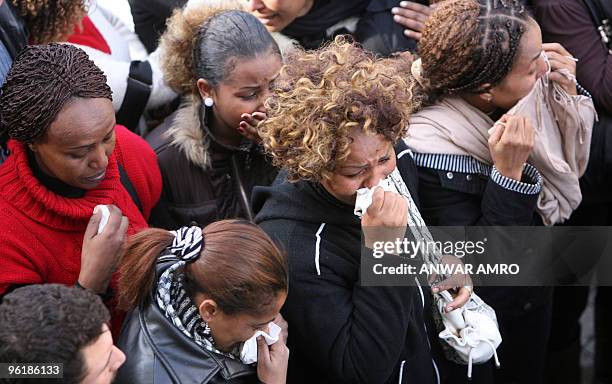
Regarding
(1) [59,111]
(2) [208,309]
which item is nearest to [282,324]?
(2) [208,309]

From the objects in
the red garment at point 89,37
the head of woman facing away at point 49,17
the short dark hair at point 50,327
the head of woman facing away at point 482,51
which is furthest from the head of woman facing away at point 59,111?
the head of woman facing away at point 482,51

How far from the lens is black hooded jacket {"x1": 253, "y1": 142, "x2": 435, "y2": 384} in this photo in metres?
2.14

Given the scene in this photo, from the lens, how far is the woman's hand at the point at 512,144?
8.41 feet

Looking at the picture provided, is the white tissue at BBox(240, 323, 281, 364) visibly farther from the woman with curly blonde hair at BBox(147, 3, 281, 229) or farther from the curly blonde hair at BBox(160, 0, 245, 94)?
the curly blonde hair at BBox(160, 0, 245, 94)

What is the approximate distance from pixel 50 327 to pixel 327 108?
90 cm

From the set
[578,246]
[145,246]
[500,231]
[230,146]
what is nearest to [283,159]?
[145,246]

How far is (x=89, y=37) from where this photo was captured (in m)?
2.98

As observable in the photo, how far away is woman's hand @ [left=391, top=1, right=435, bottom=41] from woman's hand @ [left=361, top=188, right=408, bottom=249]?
1.15 metres

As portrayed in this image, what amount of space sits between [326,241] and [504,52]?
0.89m

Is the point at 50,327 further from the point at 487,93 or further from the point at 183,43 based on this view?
the point at 487,93

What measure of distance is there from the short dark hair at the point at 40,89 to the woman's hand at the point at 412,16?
4.51ft

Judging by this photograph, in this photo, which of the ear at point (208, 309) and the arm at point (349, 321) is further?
the arm at point (349, 321)

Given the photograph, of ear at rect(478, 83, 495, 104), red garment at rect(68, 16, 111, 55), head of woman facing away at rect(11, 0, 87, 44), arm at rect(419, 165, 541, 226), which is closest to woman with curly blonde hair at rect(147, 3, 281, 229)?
red garment at rect(68, 16, 111, 55)

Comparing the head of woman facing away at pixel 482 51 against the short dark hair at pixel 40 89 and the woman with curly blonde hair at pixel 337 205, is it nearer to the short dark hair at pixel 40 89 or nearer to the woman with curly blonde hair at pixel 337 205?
the woman with curly blonde hair at pixel 337 205
